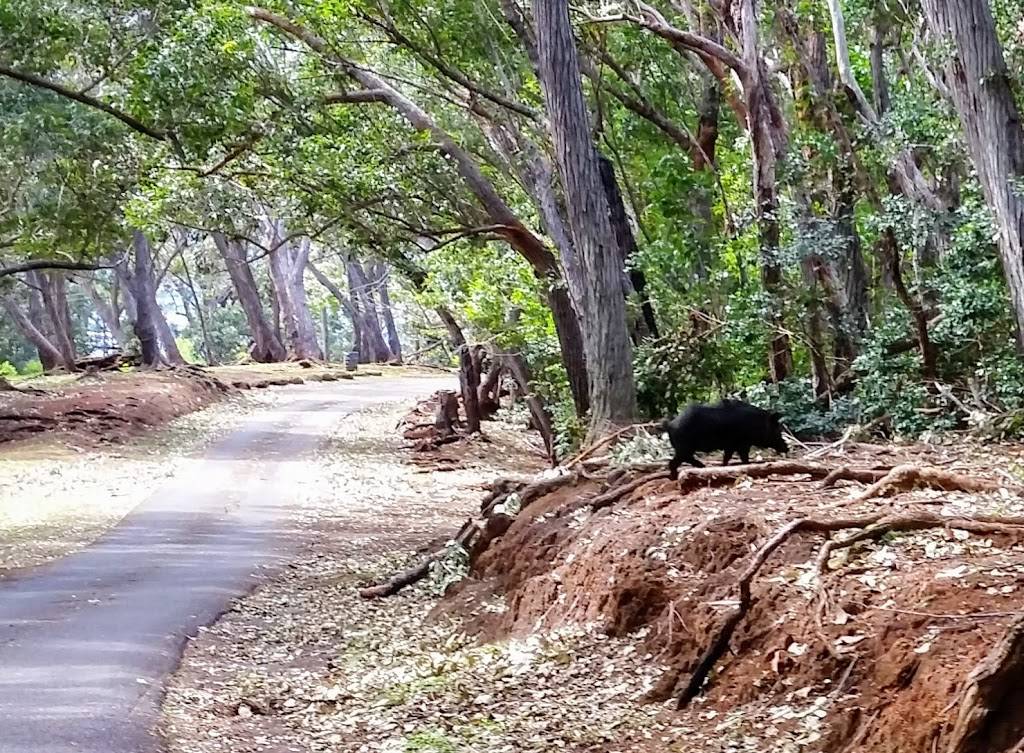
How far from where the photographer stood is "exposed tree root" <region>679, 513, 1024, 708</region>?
6438mm

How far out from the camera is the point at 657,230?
62.2 ft

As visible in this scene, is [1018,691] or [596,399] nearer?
[1018,691]

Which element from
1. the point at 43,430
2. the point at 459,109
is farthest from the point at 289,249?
the point at 459,109

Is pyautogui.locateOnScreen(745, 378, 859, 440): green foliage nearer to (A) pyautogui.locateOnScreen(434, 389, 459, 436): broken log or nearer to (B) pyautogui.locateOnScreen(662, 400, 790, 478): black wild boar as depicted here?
(B) pyautogui.locateOnScreen(662, 400, 790, 478): black wild boar

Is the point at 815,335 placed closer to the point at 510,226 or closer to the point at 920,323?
the point at 920,323

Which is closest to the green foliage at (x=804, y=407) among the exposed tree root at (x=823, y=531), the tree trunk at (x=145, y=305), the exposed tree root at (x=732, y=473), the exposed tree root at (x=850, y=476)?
the exposed tree root at (x=732, y=473)

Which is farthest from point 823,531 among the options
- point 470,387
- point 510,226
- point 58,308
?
point 58,308

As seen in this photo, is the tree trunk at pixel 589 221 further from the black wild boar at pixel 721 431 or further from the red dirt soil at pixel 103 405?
the red dirt soil at pixel 103 405

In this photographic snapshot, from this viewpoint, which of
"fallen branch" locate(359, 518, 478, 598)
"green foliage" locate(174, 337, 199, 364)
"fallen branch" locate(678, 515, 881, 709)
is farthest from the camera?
"green foliage" locate(174, 337, 199, 364)

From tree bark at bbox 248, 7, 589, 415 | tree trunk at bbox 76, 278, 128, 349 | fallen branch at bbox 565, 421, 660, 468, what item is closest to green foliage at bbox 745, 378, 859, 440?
fallen branch at bbox 565, 421, 660, 468

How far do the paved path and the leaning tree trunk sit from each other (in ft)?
25.4

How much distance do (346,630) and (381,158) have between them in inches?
366

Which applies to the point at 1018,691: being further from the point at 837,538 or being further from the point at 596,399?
the point at 596,399

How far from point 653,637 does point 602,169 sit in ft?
34.4
